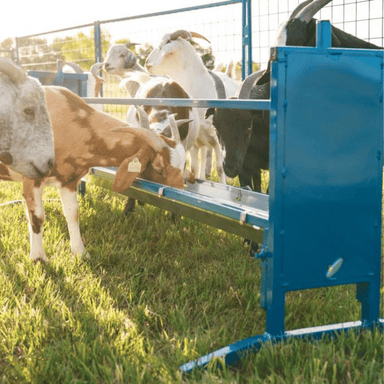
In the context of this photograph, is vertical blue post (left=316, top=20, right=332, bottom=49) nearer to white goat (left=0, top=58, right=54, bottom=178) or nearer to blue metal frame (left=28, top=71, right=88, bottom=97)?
white goat (left=0, top=58, right=54, bottom=178)

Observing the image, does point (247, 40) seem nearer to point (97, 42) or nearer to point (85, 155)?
point (85, 155)

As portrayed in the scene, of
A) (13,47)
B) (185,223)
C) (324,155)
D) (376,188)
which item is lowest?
(185,223)

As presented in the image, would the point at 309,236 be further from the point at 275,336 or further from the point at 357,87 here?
the point at 357,87

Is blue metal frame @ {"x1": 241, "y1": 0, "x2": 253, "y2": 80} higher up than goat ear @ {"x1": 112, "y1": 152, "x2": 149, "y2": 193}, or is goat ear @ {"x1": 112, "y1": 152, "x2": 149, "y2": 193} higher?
blue metal frame @ {"x1": 241, "y1": 0, "x2": 253, "y2": 80}

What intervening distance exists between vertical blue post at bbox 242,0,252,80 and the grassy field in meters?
3.09

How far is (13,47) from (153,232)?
1232cm

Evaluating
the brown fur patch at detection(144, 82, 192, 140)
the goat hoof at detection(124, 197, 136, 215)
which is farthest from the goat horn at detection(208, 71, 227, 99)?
the goat hoof at detection(124, 197, 136, 215)

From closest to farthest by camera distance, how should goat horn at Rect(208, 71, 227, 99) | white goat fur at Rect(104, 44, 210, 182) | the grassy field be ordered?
the grassy field, white goat fur at Rect(104, 44, 210, 182), goat horn at Rect(208, 71, 227, 99)

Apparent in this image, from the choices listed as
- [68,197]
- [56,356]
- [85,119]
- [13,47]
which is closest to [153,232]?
[68,197]

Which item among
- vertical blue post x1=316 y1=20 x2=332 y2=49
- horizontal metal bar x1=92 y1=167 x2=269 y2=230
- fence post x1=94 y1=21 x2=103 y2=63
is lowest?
horizontal metal bar x1=92 y1=167 x2=269 y2=230

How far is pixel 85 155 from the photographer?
11.9 feet

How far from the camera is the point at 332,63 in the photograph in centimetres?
217

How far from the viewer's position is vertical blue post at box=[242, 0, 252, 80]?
21.6 feet

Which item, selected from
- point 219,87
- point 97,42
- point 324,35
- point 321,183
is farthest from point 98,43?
point 321,183
